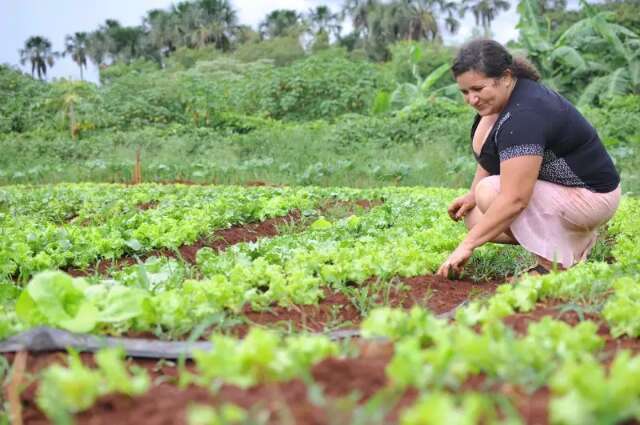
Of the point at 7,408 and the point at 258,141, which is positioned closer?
the point at 7,408

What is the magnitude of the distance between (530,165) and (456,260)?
644 mm

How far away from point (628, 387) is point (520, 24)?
2079cm

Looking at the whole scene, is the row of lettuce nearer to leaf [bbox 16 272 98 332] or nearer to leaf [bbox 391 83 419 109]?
leaf [bbox 16 272 98 332]

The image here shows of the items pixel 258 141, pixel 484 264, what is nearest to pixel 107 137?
pixel 258 141

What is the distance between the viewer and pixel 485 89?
13.1 ft

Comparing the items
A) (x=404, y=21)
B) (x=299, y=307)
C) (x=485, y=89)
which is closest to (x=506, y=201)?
(x=485, y=89)

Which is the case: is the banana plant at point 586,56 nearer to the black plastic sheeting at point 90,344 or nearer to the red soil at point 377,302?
the red soil at point 377,302

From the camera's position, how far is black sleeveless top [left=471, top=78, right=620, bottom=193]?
3.88 metres

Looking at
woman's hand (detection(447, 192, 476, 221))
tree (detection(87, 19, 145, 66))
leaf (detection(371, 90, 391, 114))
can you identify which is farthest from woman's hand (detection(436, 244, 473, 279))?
tree (detection(87, 19, 145, 66))

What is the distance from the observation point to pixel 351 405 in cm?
144

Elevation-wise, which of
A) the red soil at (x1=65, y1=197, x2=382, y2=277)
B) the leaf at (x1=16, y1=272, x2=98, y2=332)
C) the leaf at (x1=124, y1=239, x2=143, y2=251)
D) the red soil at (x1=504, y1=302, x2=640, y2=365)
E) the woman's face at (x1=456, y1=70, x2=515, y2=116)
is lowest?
the red soil at (x1=65, y1=197, x2=382, y2=277)

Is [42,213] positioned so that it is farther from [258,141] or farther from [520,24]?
[520,24]

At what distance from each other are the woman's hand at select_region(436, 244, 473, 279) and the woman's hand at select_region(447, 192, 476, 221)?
2.60 ft

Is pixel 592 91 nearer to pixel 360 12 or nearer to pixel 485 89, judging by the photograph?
pixel 485 89
